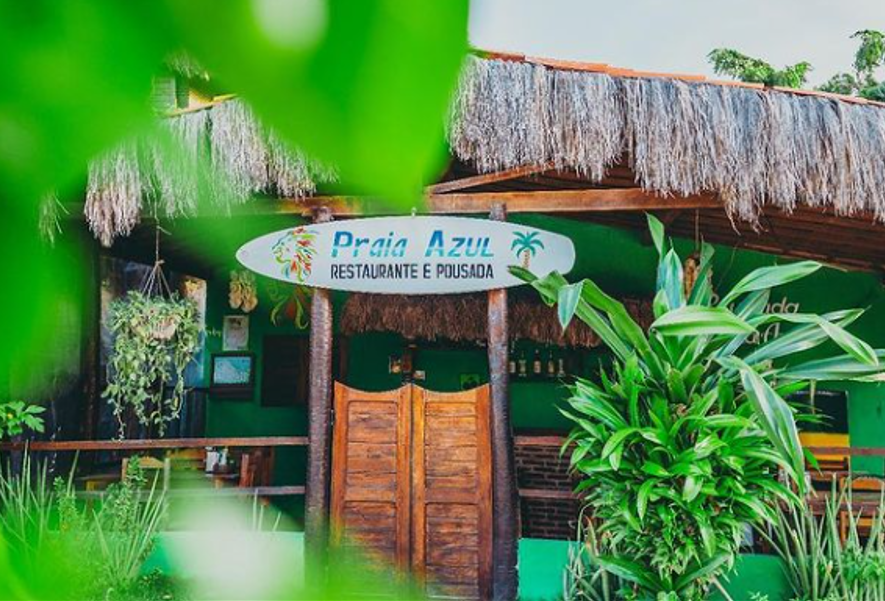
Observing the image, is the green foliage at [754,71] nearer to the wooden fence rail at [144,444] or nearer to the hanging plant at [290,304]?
the hanging plant at [290,304]

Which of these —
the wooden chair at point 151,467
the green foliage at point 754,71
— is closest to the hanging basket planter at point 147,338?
the wooden chair at point 151,467

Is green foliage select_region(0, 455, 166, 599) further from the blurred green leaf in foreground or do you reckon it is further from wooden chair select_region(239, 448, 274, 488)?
wooden chair select_region(239, 448, 274, 488)

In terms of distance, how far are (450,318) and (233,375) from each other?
233 cm

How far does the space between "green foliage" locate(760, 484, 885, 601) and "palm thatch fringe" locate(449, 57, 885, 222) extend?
1.49 metres

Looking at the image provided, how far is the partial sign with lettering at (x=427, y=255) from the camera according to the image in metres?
4.68

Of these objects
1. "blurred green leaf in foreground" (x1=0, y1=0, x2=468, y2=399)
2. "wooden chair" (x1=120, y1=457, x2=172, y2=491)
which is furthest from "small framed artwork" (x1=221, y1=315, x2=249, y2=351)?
"blurred green leaf in foreground" (x1=0, y1=0, x2=468, y2=399)

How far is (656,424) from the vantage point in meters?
3.77

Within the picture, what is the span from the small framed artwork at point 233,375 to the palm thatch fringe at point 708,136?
441 centimetres

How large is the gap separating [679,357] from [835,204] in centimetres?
110

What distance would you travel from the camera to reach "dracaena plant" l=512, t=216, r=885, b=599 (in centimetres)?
360

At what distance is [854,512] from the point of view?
4934 mm

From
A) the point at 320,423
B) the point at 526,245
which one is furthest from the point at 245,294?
the point at 526,245

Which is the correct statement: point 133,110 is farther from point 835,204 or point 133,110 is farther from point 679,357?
point 835,204

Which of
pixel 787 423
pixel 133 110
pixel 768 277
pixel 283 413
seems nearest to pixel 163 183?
pixel 133 110
